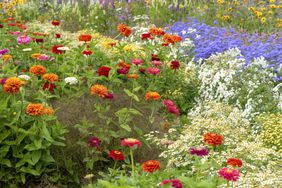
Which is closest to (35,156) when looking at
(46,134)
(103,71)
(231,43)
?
(46,134)

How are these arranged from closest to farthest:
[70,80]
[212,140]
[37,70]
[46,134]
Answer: [212,140] → [46,134] → [37,70] → [70,80]

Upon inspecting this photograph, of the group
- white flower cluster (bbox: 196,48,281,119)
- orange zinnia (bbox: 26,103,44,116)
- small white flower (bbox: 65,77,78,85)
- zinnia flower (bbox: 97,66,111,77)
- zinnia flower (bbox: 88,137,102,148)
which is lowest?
white flower cluster (bbox: 196,48,281,119)

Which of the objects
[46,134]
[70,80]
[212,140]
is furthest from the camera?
[70,80]

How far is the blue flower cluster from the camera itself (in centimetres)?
643

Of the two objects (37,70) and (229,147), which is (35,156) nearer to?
(37,70)

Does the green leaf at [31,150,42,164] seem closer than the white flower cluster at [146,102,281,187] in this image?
No

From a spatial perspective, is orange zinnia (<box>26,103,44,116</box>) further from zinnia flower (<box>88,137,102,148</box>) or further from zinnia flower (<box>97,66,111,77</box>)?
zinnia flower (<box>97,66,111,77</box>)

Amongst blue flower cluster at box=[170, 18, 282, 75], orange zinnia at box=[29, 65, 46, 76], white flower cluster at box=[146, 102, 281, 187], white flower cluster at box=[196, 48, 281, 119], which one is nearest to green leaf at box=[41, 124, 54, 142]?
orange zinnia at box=[29, 65, 46, 76]

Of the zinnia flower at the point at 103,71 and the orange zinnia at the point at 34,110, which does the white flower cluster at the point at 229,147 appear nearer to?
the zinnia flower at the point at 103,71

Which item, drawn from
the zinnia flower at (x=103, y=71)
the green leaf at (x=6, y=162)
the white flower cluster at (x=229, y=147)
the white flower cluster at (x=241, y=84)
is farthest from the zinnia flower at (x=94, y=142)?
the white flower cluster at (x=241, y=84)

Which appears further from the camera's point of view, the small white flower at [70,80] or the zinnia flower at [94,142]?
the small white flower at [70,80]

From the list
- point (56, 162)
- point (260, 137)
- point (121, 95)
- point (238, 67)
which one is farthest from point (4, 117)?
point (238, 67)

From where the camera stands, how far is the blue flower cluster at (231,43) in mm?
6428

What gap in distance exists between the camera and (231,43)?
696 cm
